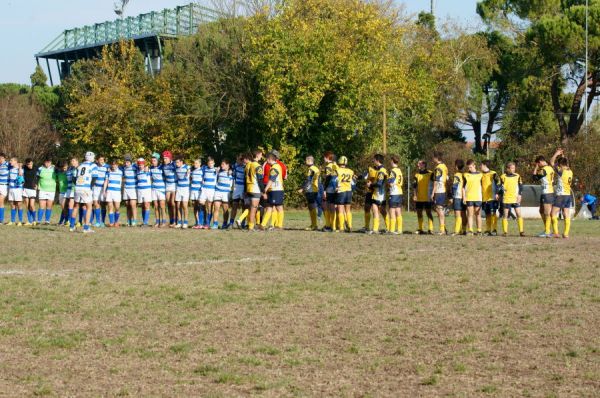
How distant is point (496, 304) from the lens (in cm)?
1209

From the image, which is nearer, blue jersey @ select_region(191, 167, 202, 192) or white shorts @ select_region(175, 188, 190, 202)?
white shorts @ select_region(175, 188, 190, 202)

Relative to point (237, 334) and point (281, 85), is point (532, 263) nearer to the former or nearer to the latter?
point (237, 334)

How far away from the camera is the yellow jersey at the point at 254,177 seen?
25281 mm

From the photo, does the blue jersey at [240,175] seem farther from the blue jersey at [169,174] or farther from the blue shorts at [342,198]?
the blue shorts at [342,198]

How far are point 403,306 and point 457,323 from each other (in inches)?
49.7

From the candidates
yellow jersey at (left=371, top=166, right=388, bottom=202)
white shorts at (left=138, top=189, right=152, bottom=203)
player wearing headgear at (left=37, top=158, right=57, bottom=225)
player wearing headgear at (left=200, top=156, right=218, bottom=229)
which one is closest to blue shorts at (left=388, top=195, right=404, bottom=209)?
yellow jersey at (left=371, top=166, right=388, bottom=202)

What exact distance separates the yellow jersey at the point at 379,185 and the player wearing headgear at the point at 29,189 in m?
10.8

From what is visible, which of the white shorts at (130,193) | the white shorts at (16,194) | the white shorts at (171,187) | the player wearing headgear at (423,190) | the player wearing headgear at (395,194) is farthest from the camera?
the white shorts at (16,194)

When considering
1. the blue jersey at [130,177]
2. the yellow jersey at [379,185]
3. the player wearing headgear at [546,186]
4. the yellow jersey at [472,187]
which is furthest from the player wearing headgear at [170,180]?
the player wearing headgear at [546,186]

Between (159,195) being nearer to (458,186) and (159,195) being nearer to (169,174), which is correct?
(169,174)

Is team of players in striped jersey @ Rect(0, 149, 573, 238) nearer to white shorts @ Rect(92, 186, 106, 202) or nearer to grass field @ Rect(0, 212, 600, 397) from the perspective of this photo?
white shorts @ Rect(92, 186, 106, 202)

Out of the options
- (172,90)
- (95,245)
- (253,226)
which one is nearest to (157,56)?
(172,90)

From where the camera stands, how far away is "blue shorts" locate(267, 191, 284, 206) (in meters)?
25.5

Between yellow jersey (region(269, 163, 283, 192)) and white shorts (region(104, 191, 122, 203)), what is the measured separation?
15.6 ft
